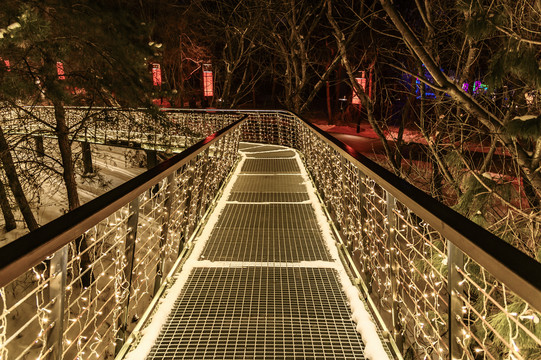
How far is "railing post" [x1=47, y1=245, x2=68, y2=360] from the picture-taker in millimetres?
1463

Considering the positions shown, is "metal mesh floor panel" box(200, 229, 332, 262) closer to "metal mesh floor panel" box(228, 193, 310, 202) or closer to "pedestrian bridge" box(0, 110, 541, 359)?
"pedestrian bridge" box(0, 110, 541, 359)

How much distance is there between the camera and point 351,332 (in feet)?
7.98

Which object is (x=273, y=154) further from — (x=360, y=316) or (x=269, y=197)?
(x=360, y=316)

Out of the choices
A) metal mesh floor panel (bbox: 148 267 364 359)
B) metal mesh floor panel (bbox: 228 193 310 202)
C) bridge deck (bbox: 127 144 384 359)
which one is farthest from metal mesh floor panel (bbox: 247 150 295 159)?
metal mesh floor panel (bbox: 148 267 364 359)

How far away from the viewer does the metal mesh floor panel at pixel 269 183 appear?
6203 millimetres

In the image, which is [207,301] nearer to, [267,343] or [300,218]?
Result: [267,343]

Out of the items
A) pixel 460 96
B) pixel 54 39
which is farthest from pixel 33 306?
pixel 460 96

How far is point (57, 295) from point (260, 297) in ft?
5.25

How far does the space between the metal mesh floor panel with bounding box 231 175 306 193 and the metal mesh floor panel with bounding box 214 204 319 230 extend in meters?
0.93

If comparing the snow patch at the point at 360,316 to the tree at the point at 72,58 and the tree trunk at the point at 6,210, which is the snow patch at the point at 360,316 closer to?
the tree at the point at 72,58

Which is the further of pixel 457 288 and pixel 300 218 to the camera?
pixel 300 218

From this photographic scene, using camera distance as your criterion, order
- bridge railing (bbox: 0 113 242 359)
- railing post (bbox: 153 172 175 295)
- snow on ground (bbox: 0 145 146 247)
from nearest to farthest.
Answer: bridge railing (bbox: 0 113 242 359) → railing post (bbox: 153 172 175 295) → snow on ground (bbox: 0 145 146 247)

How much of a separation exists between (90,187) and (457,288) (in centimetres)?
1805

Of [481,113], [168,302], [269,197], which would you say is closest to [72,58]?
[269,197]
